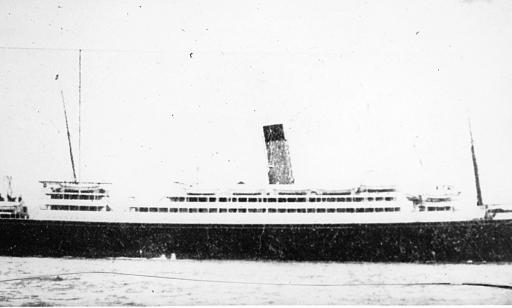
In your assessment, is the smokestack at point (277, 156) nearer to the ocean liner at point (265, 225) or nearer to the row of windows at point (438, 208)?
the ocean liner at point (265, 225)

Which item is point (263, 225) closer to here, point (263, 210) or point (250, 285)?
point (263, 210)

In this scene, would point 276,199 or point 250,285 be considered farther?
point 276,199

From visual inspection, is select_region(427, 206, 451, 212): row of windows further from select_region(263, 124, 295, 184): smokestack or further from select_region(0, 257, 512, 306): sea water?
select_region(263, 124, 295, 184): smokestack

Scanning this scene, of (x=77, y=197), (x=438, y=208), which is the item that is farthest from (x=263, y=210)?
(x=77, y=197)

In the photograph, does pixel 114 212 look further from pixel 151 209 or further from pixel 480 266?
pixel 480 266

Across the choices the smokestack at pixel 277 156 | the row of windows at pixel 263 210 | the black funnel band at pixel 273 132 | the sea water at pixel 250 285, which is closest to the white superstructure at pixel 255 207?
the row of windows at pixel 263 210
